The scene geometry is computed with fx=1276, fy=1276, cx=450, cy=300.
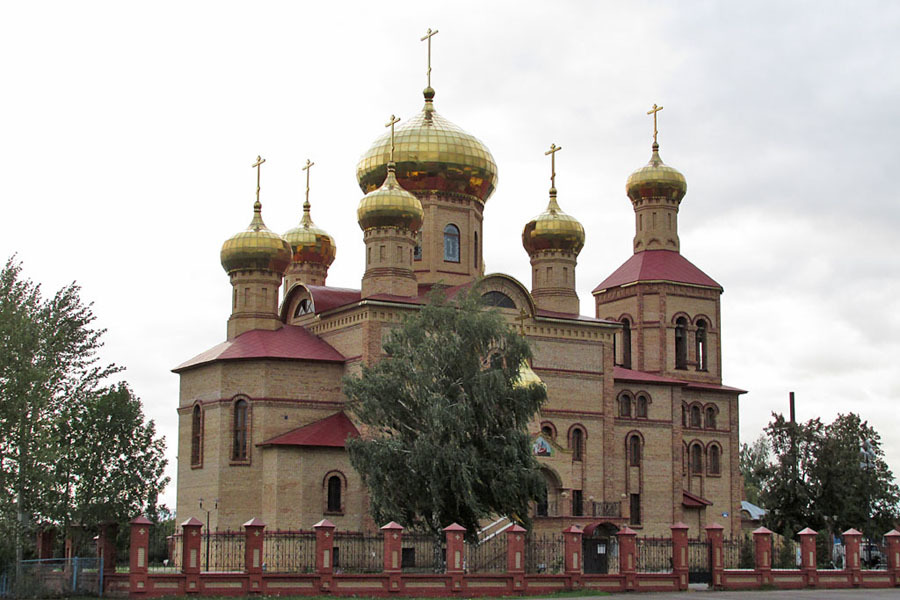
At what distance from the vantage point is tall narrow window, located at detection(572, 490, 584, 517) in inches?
1200

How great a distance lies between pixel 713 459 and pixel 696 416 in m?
1.26

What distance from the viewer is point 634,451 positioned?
32.6 meters

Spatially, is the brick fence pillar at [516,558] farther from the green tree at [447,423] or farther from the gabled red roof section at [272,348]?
the gabled red roof section at [272,348]

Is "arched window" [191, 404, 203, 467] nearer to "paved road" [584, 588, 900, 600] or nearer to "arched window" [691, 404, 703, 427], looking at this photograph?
"paved road" [584, 588, 900, 600]

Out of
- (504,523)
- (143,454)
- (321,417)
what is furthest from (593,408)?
(143,454)

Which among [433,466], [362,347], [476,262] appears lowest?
[433,466]

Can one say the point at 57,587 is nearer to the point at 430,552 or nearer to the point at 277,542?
the point at 277,542

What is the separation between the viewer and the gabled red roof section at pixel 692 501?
33.1 meters

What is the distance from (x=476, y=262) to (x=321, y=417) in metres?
6.98

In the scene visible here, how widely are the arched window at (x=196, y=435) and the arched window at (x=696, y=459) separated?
1342cm

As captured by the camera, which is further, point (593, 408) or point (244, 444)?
point (593, 408)

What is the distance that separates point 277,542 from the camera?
26.8 m

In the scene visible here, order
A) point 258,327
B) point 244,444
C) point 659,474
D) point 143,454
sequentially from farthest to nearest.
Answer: point 659,474 < point 258,327 < point 244,444 < point 143,454

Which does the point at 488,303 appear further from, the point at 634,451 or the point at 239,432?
the point at 239,432
